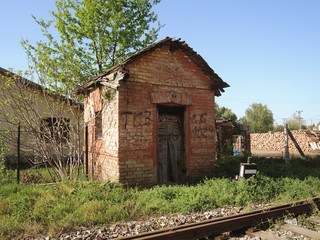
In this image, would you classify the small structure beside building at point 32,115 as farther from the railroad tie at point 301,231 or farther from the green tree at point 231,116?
the green tree at point 231,116

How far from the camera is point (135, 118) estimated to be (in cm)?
745

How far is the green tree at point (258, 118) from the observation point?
4306cm

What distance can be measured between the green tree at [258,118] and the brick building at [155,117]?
36626 mm

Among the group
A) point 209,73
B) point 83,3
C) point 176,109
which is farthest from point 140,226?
point 83,3

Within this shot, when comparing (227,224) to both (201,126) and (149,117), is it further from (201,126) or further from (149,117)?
(201,126)

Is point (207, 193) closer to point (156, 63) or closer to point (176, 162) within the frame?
point (176, 162)

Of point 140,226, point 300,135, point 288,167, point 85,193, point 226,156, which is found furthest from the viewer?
point 300,135

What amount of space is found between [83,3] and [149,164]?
46.1 feet

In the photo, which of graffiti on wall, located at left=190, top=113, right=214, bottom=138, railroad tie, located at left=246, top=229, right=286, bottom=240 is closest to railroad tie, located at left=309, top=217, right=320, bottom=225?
railroad tie, located at left=246, top=229, right=286, bottom=240

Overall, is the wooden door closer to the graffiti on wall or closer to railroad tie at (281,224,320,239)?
the graffiti on wall

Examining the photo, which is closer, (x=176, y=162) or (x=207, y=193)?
(x=207, y=193)

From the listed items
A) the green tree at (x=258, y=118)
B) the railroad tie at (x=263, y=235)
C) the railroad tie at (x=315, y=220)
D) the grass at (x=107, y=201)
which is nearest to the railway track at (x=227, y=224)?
the railroad tie at (x=263, y=235)

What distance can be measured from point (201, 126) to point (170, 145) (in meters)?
1.38

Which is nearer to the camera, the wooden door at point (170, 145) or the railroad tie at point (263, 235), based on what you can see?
the railroad tie at point (263, 235)
